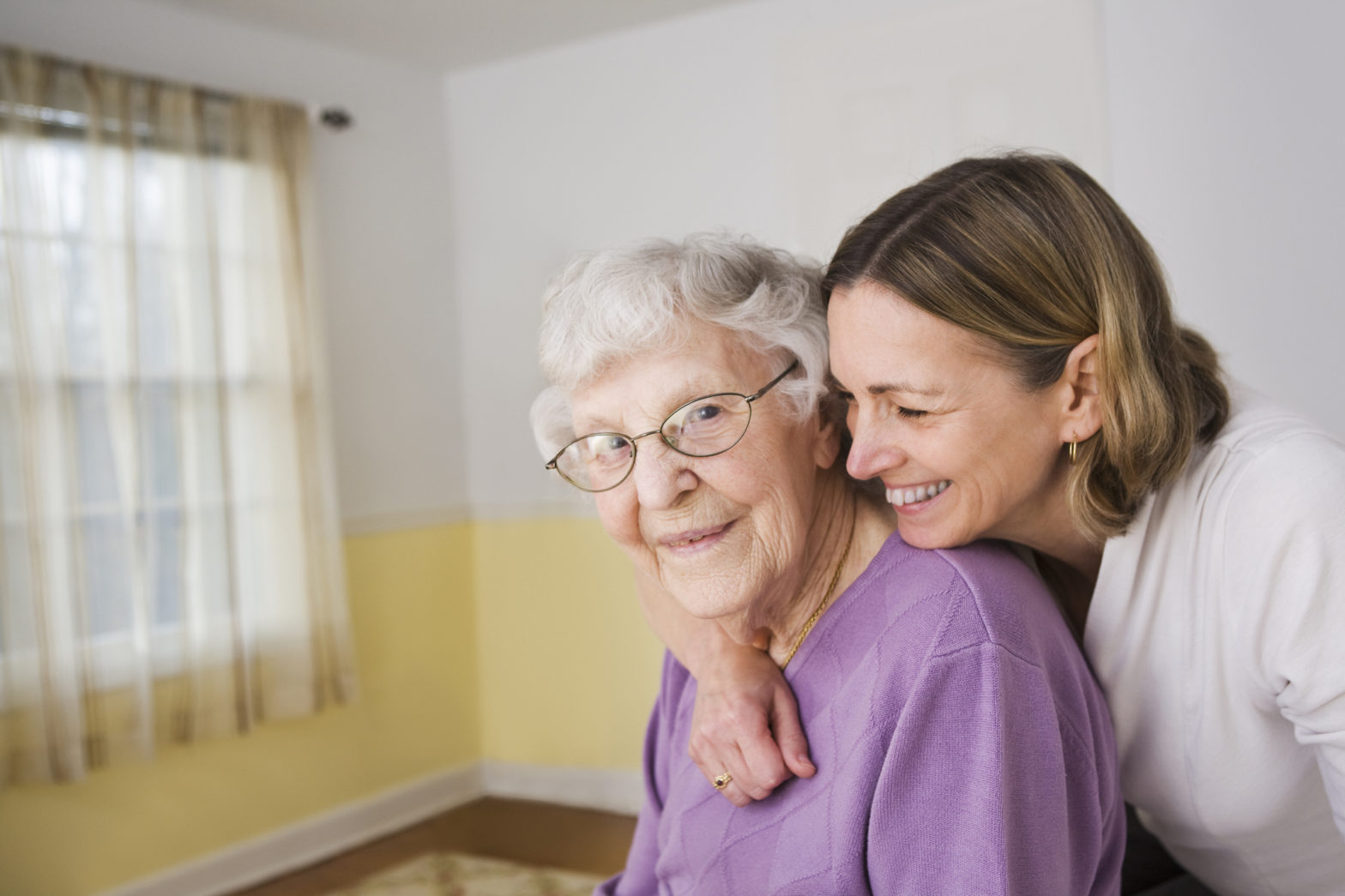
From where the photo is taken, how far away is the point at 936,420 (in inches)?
50.9

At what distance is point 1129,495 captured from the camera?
133cm

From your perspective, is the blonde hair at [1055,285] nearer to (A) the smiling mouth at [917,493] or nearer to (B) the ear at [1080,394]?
(B) the ear at [1080,394]

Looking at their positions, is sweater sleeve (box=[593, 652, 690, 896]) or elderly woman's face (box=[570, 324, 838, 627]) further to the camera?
sweater sleeve (box=[593, 652, 690, 896])

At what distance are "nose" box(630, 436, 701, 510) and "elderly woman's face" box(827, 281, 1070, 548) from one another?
0.22 m

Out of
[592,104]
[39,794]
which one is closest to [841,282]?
[39,794]

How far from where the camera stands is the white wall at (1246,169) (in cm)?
312

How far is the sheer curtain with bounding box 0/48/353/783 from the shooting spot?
3.21 metres

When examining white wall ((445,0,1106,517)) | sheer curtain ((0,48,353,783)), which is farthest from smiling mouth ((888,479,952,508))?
sheer curtain ((0,48,353,783))

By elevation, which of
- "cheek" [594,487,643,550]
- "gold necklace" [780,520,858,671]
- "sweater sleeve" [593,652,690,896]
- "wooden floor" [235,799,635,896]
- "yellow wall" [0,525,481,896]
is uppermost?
"cheek" [594,487,643,550]

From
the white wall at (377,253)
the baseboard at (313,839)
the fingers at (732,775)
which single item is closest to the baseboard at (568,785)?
the baseboard at (313,839)

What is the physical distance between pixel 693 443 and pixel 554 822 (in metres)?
3.48

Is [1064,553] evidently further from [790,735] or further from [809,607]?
[790,735]

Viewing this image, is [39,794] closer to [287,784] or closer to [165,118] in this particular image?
[287,784]

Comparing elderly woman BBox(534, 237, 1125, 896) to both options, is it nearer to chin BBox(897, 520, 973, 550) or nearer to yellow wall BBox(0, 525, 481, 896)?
chin BBox(897, 520, 973, 550)
